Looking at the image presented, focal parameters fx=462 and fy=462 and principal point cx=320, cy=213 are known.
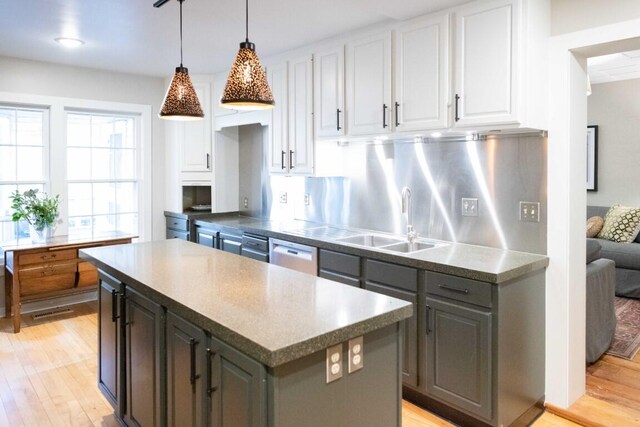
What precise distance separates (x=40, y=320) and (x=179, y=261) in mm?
2740

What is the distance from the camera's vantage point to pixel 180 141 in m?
5.09

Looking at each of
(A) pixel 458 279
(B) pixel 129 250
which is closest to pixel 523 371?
(A) pixel 458 279

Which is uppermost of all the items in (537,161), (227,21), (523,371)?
(227,21)

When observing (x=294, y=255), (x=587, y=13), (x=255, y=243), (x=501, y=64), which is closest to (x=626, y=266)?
(x=587, y=13)

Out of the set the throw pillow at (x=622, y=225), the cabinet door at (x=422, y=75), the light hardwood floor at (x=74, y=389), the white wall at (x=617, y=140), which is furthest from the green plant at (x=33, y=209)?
the white wall at (x=617, y=140)

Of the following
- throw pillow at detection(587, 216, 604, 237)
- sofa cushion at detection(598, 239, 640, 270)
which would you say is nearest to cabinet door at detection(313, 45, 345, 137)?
sofa cushion at detection(598, 239, 640, 270)

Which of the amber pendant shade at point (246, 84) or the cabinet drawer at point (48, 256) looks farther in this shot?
the cabinet drawer at point (48, 256)

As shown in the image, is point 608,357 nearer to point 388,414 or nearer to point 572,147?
point 572,147

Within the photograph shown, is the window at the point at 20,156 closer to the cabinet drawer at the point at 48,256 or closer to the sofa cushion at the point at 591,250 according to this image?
the cabinet drawer at the point at 48,256

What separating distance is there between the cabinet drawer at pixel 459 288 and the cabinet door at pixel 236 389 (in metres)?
1.42

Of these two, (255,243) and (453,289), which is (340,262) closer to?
(453,289)

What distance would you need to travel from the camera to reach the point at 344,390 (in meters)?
1.57

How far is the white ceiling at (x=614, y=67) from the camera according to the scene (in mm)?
4777

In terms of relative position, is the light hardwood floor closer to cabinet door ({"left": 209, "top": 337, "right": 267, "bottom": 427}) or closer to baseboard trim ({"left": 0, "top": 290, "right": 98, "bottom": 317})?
baseboard trim ({"left": 0, "top": 290, "right": 98, "bottom": 317})
